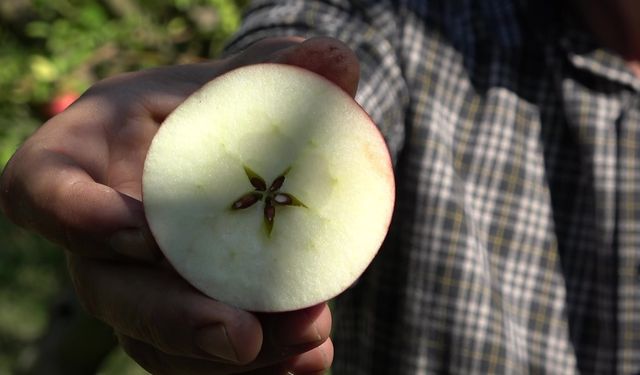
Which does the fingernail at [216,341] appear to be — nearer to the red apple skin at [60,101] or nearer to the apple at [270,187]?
the apple at [270,187]

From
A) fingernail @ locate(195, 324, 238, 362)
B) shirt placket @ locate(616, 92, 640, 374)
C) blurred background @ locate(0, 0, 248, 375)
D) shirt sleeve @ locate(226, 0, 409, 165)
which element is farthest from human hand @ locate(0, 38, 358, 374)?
blurred background @ locate(0, 0, 248, 375)

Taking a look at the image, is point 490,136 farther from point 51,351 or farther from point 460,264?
point 51,351

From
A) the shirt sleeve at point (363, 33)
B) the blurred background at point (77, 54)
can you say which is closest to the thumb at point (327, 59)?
the shirt sleeve at point (363, 33)

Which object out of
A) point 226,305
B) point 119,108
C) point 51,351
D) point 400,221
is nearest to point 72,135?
point 119,108

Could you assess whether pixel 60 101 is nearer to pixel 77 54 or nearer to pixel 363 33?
pixel 77 54

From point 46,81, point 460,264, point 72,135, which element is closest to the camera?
point 72,135

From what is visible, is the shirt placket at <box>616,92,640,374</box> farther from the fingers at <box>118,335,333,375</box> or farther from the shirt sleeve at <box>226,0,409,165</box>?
the fingers at <box>118,335,333,375</box>
